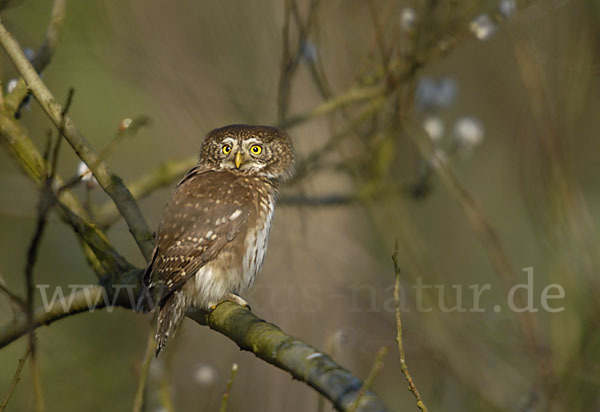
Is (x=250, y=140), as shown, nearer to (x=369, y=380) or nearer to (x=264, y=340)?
(x=264, y=340)

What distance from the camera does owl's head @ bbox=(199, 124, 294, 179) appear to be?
4535 millimetres

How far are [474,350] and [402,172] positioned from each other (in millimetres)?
4551

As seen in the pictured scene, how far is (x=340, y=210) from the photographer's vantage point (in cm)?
810

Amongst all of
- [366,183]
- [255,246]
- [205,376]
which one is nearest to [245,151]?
[255,246]

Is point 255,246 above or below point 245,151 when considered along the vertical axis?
below

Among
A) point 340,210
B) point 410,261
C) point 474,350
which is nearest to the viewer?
point 410,261

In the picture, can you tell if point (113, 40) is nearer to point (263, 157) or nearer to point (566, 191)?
point (263, 157)

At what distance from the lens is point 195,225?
3.96 m

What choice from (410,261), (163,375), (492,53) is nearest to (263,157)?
(410,261)

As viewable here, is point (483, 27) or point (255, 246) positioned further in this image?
point (483, 27)

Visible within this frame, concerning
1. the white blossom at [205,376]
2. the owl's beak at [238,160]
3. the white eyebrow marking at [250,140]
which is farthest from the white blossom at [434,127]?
the white blossom at [205,376]

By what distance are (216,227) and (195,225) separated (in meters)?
0.13

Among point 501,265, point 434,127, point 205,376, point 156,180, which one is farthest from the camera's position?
point 434,127

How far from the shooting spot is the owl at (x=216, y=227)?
3744 millimetres
